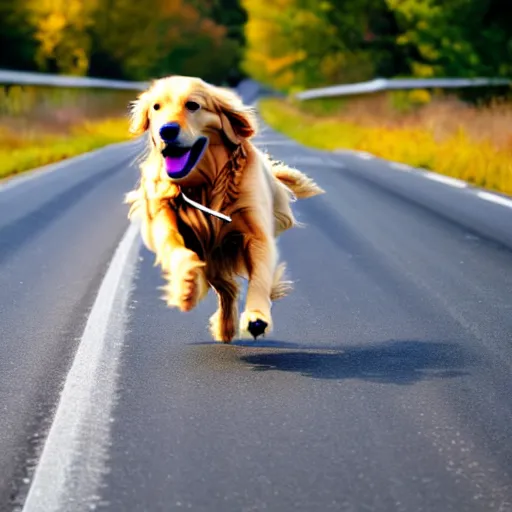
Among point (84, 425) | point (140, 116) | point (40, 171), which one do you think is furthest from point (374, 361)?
point (40, 171)

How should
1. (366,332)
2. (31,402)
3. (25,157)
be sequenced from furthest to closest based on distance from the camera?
(25,157) < (366,332) < (31,402)

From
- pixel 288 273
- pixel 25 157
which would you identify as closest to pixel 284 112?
pixel 25 157

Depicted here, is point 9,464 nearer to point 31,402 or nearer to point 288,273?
point 31,402

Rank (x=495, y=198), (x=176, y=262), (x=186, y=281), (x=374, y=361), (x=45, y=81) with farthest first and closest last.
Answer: (x=45, y=81), (x=495, y=198), (x=374, y=361), (x=176, y=262), (x=186, y=281)

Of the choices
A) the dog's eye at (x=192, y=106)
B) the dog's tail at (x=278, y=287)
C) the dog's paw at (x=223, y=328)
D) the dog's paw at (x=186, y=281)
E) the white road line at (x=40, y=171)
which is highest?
the dog's eye at (x=192, y=106)

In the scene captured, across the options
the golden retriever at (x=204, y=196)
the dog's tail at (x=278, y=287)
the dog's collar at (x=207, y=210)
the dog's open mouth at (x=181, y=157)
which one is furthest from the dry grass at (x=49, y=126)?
the dog's open mouth at (x=181, y=157)

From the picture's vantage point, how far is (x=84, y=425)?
6371 millimetres

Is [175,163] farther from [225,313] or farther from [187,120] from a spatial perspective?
[225,313]

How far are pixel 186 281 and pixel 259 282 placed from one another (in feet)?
1.52

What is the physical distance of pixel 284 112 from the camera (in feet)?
232

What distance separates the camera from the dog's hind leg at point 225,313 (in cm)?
818

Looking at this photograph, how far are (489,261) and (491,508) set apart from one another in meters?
7.57

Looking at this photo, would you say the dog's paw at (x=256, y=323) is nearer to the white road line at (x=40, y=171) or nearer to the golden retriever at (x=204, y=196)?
the golden retriever at (x=204, y=196)

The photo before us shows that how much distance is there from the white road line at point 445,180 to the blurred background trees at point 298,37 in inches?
812
